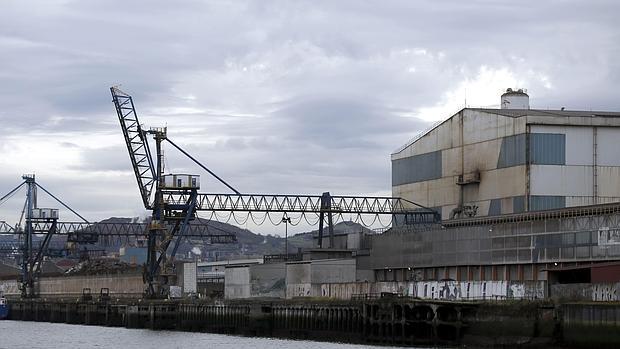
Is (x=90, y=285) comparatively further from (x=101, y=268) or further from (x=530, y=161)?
(x=530, y=161)

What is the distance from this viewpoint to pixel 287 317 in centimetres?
9956

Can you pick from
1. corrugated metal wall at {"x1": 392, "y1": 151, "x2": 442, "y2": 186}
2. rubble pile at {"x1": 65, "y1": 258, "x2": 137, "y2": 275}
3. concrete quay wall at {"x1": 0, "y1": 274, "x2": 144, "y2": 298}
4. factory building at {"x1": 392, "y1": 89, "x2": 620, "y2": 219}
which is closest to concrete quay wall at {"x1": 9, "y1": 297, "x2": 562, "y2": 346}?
concrete quay wall at {"x1": 0, "y1": 274, "x2": 144, "y2": 298}

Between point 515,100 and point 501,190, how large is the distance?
19714mm

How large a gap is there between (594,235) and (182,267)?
68.1m

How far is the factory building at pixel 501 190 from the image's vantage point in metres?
91.1

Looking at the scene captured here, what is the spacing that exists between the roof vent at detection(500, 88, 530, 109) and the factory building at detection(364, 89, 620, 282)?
184 centimetres

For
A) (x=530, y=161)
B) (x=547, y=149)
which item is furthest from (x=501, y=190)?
(x=547, y=149)

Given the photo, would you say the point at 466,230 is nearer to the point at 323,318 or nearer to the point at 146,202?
the point at 323,318

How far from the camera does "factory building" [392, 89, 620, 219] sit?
351 feet

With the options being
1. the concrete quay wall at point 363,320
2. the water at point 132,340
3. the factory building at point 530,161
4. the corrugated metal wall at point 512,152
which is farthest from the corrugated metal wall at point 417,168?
the water at point 132,340

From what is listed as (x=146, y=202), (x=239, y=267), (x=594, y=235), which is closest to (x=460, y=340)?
(x=594, y=235)

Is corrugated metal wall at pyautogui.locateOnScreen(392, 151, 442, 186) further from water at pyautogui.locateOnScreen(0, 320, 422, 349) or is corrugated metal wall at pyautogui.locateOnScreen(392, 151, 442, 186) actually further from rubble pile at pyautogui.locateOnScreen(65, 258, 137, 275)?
rubble pile at pyautogui.locateOnScreen(65, 258, 137, 275)

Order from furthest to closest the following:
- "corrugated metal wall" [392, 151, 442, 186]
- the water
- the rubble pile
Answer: the rubble pile < "corrugated metal wall" [392, 151, 442, 186] < the water

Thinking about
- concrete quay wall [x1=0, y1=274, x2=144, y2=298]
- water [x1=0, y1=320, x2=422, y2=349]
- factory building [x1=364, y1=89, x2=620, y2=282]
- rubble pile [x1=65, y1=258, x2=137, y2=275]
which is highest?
factory building [x1=364, y1=89, x2=620, y2=282]
